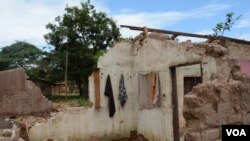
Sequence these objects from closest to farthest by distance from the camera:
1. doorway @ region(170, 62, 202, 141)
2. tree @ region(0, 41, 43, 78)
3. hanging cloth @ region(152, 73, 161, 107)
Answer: doorway @ region(170, 62, 202, 141) → hanging cloth @ region(152, 73, 161, 107) → tree @ region(0, 41, 43, 78)

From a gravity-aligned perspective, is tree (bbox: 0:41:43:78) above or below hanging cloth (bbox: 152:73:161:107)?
above

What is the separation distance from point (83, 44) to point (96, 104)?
53.6 feet

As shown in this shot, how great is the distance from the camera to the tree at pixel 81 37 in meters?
25.1

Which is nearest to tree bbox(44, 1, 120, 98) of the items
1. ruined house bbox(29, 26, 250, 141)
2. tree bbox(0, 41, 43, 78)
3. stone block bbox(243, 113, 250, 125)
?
tree bbox(0, 41, 43, 78)

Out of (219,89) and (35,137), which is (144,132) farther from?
(219,89)

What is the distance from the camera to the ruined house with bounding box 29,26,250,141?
6773mm

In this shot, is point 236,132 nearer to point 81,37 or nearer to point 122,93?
point 122,93

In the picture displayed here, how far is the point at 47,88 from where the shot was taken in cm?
3039

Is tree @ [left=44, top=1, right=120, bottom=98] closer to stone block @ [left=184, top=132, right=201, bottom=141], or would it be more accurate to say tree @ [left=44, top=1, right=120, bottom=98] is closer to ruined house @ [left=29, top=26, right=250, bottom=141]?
ruined house @ [left=29, top=26, right=250, bottom=141]

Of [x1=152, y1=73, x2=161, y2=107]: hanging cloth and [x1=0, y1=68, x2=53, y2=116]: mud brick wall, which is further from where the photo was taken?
[x1=0, y1=68, x2=53, y2=116]: mud brick wall

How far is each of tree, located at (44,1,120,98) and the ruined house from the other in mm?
15083

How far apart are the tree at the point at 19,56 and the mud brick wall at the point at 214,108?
92.0ft

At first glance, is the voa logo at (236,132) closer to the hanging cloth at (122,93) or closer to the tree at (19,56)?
the hanging cloth at (122,93)

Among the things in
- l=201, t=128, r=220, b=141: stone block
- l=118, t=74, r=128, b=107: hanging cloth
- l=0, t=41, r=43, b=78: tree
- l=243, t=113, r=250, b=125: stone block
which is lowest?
l=201, t=128, r=220, b=141: stone block
